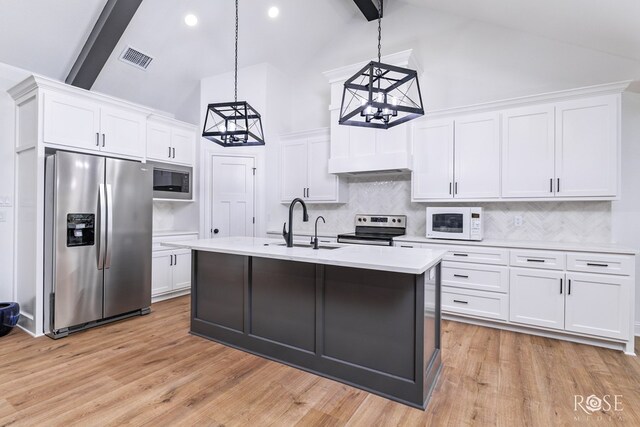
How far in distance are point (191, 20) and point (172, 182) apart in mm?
2186

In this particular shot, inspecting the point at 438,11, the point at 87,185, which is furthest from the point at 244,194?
the point at 438,11

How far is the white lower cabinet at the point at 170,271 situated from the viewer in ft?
14.2

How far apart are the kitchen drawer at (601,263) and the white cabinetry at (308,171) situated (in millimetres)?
2856

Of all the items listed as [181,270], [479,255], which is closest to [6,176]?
[181,270]

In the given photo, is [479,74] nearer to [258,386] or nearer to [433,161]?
[433,161]

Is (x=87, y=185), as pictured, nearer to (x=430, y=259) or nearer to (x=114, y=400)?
(x=114, y=400)

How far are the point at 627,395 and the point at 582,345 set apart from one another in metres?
0.95

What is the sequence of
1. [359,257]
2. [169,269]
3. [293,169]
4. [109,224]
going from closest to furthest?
[359,257], [109,224], [169,269], [293,169]

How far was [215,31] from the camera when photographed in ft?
14.8

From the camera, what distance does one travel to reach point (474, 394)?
2.23 meters

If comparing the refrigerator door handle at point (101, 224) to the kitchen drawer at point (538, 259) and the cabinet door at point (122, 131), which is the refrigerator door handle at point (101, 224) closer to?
the cabinet door at point (122, 131)

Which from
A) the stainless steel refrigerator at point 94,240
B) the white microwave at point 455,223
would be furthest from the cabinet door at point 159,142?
the white microwave at point 455,223

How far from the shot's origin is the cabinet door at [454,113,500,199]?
3680 millimetres

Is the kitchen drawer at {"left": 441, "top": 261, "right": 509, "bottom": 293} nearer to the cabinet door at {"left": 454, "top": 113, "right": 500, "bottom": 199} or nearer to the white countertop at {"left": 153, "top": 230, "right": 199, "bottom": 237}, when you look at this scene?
the cabinet door at {"left": 454, "top": 113, "right": 500, "bottom": 199}
